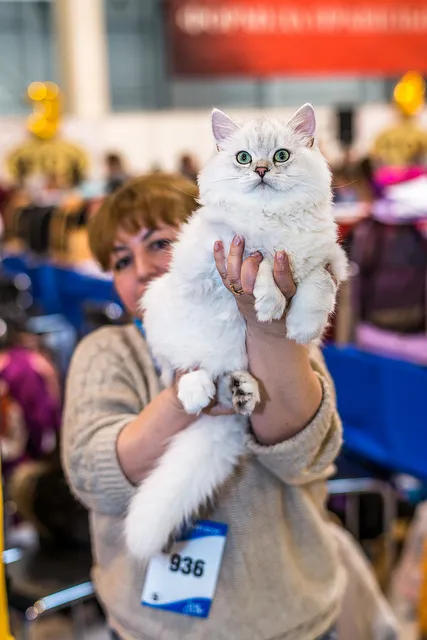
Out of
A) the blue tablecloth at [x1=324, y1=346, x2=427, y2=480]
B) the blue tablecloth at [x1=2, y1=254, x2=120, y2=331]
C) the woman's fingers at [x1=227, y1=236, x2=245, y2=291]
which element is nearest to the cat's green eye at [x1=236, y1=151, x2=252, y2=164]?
the woman's fingers at [x1=227, y1=236, x2=245, y2=291]

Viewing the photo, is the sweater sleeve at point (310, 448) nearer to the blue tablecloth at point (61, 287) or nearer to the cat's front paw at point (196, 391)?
the cat's front paw at point (196, 391)

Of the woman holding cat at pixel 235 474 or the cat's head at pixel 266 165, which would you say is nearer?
the cat's head at pixel 266 165

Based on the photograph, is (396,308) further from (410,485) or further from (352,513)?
(352,513)

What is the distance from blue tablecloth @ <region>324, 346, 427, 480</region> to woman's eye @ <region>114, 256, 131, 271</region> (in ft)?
3.17

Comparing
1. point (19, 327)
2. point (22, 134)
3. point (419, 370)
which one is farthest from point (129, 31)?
point (419, 370)

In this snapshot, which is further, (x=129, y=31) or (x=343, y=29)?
(x=129, y=31)

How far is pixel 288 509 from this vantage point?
3.93ft

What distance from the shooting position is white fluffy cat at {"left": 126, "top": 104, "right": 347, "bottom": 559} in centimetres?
94

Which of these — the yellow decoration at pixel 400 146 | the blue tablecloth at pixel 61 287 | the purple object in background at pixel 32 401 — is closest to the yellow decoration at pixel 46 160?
the blue tablecloth at pixel 61 287

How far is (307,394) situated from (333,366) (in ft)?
4.14

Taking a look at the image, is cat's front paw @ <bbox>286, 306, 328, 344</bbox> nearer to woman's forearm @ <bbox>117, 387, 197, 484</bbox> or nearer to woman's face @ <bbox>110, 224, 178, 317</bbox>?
woman's forearm @ <bbox>117, 387, 197, 484</bbox>

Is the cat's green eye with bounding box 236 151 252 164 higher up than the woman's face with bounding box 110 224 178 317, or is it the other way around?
the cat's green eye with bounding box 236 151 252 164

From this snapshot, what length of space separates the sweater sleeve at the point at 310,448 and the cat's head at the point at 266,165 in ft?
0.93

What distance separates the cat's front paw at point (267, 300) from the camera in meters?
0.91
